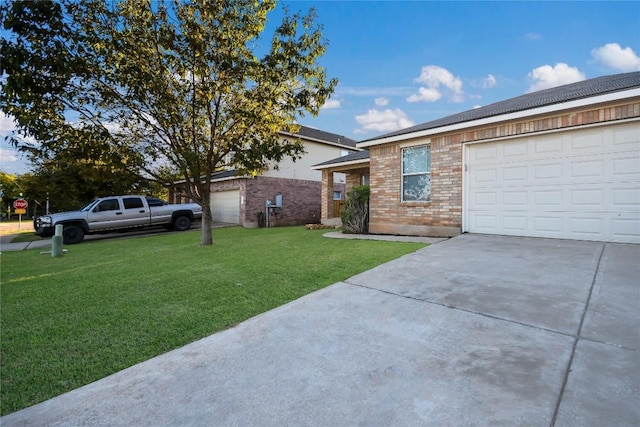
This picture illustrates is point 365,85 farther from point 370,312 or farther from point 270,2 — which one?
point 370,312

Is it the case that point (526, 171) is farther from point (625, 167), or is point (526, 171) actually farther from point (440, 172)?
point (440, 172)

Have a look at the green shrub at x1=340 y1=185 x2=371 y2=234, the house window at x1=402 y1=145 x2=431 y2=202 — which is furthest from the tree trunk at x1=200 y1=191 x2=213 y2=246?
the house window at x1=402 y1=145 x2=431 y2=202

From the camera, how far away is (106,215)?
13305 millimetres

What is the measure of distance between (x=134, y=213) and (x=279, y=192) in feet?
23.5

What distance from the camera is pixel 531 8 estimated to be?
28.7 ft

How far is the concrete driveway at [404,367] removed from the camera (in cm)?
183

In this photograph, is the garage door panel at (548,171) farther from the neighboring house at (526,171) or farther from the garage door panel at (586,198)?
the garage door panel at (586,198)

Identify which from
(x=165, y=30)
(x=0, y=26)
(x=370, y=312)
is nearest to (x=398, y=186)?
(x=370, y=312)

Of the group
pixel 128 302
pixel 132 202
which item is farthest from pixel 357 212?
pixel 132 202

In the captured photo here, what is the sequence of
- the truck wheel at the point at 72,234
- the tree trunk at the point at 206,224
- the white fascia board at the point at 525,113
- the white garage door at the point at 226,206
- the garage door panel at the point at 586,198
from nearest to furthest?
the white fascia board at the point at 525,113 → the garage door panel at the point at 586,198 → the tree trunk at the point at 206,224 → the truck wheel at the point at 72,234 → the white garage door at the point at 226,206

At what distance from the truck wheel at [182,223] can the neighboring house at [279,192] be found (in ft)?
5.08

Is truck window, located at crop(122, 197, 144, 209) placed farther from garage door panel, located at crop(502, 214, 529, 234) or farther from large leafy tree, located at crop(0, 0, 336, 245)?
garage door panel, located at crop(502, 214, 529, 234)

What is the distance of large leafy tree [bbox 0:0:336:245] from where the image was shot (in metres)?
6.98

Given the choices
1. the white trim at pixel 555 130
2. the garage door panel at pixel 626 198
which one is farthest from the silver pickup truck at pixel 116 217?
the garage door panel at pixel 626 198
